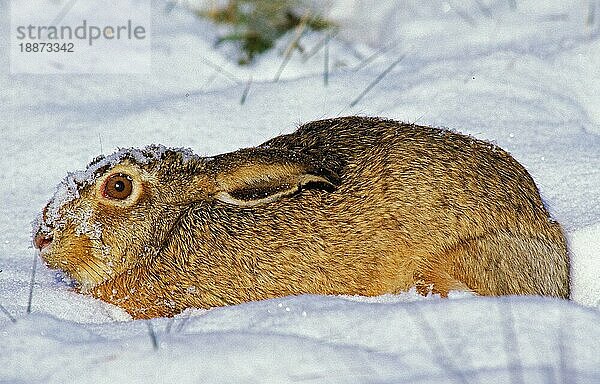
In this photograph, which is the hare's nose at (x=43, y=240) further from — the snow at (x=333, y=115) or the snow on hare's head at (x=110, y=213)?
the snow at (x=333, y=115)

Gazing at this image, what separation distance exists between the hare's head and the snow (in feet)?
0.73

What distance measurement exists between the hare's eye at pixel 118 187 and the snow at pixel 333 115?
0.48 m

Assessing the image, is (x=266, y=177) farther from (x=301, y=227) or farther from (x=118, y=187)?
(x=118, y=187)

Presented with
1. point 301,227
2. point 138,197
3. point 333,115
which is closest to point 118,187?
point 138,197

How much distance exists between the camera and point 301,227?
14.1 feet

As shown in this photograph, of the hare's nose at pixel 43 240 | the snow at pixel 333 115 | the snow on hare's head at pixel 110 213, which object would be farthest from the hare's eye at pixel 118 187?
the snow at pixel 333 115

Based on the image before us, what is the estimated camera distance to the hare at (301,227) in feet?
13.9

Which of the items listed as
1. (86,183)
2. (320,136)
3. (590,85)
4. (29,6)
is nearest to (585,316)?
(320,136)

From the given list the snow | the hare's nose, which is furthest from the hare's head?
the snow

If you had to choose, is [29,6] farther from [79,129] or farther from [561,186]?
[561,186]

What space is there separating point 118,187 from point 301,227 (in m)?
0.83

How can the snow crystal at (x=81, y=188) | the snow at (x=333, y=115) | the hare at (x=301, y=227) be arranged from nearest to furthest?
the snow at (x=333, y=115), the hare at (x=301, y=227), the snow crystal at (x=81, y=188)

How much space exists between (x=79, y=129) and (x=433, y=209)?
256 centimetres

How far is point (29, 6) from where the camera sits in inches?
304
